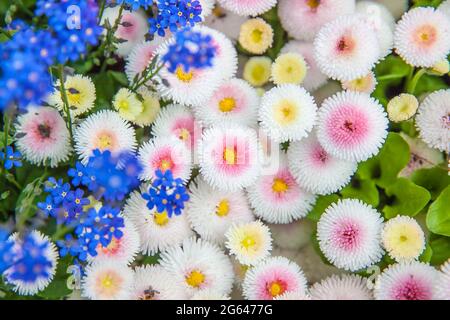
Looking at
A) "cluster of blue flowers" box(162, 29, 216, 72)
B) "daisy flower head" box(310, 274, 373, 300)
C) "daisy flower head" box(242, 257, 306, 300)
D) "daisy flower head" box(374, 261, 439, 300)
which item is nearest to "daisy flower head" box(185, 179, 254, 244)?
"daisy flower head" box(242, 257, 306, 300)

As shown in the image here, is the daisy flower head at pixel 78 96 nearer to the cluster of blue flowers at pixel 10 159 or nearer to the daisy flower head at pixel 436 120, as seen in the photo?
the cluster of blue flowers at pixel 10 159

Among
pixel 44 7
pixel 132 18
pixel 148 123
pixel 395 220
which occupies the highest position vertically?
pixel 132 18

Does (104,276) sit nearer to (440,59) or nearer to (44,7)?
(44,7)

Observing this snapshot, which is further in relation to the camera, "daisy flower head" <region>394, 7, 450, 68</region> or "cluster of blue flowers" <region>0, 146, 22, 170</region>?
"daisy flower head" <region>394, 7, 450, 68</region>

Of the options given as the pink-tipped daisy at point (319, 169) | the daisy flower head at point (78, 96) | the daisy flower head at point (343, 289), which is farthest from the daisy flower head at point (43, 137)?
the daisy flower head at point (343, 289)

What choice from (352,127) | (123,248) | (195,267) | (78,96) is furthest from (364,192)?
(78,96)

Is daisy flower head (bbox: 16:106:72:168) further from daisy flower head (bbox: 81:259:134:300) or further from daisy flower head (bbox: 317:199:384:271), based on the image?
daisy flower head (bbox: 317:199:384:271)
